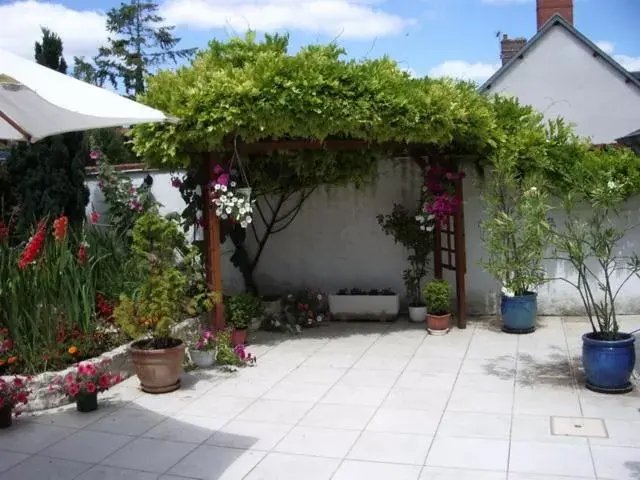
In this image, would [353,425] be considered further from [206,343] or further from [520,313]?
[520,313]

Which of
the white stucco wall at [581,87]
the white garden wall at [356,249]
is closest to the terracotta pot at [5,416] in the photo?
the white garden wall at [356,249]

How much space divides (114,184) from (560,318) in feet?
18.6

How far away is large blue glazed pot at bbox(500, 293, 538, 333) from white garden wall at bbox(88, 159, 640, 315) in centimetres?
78

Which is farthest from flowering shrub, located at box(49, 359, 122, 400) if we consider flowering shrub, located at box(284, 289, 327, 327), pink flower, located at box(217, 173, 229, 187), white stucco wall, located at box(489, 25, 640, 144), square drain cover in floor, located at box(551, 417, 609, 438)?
white stucco wall, located at box(489, 25, 640, 144)

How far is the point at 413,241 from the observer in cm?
753

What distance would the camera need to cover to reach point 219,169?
6.50m

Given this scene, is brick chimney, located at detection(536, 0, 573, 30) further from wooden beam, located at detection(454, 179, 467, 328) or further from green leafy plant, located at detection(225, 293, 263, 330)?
green leafy plant, located at detection(225, 293, 263, 330)

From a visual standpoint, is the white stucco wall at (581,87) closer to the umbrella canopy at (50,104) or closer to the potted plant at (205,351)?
the potted plant at (205,351)

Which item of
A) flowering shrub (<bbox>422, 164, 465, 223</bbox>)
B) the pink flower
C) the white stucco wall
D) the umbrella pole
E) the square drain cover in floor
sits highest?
the white stucco wall

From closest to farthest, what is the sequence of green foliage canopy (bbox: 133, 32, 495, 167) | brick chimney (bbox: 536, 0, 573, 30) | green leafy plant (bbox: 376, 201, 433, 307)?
1. green foliage canopy (bbox: 133, 32, 495, 167)
2. green leafy plant (bbox: 376, 201, 433, 307)
3. brick chimney (bbox: 536, 0, 573, 30)

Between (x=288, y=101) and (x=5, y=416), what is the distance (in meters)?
3.41

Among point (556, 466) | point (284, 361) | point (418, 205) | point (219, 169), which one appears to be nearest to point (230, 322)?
point (284, 361)

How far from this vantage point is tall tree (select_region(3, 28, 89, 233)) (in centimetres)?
784

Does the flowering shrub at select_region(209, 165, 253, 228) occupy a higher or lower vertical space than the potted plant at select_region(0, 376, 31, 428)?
higher
